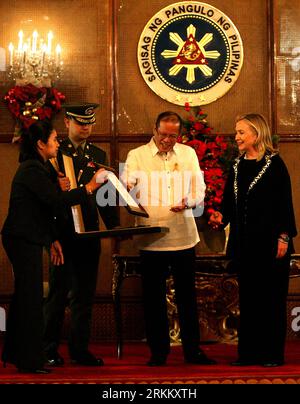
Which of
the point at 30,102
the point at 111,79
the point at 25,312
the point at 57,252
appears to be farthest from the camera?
the point at 111,79

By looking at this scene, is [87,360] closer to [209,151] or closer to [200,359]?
[200,359]

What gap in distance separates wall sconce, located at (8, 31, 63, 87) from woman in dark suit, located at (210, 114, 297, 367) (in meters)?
2.02

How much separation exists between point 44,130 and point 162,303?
1267 mm

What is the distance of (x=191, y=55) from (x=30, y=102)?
50.8 inches

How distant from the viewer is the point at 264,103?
272 inches

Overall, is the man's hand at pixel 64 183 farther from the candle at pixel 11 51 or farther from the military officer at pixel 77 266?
the candle at pixel 11 51

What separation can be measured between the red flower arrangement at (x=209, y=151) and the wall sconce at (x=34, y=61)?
3.53ft

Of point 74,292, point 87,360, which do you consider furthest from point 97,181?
point 87,360

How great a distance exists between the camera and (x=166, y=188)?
17.9 feet

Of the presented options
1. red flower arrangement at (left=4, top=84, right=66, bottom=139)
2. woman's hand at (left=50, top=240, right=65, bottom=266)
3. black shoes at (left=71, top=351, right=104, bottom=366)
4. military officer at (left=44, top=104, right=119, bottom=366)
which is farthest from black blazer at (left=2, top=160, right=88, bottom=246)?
red flower arrangement at (left=4, top=84, right=66, bottom=139)

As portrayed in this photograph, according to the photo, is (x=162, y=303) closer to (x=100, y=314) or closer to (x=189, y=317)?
(x=189, y=317)

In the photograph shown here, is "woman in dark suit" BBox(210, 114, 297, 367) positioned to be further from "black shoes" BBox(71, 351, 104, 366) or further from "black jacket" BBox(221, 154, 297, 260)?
"black shoes" BBox(71, 351, 104, 366)

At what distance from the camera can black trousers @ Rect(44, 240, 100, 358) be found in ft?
17.6

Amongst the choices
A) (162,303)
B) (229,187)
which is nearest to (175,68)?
(229,187)
